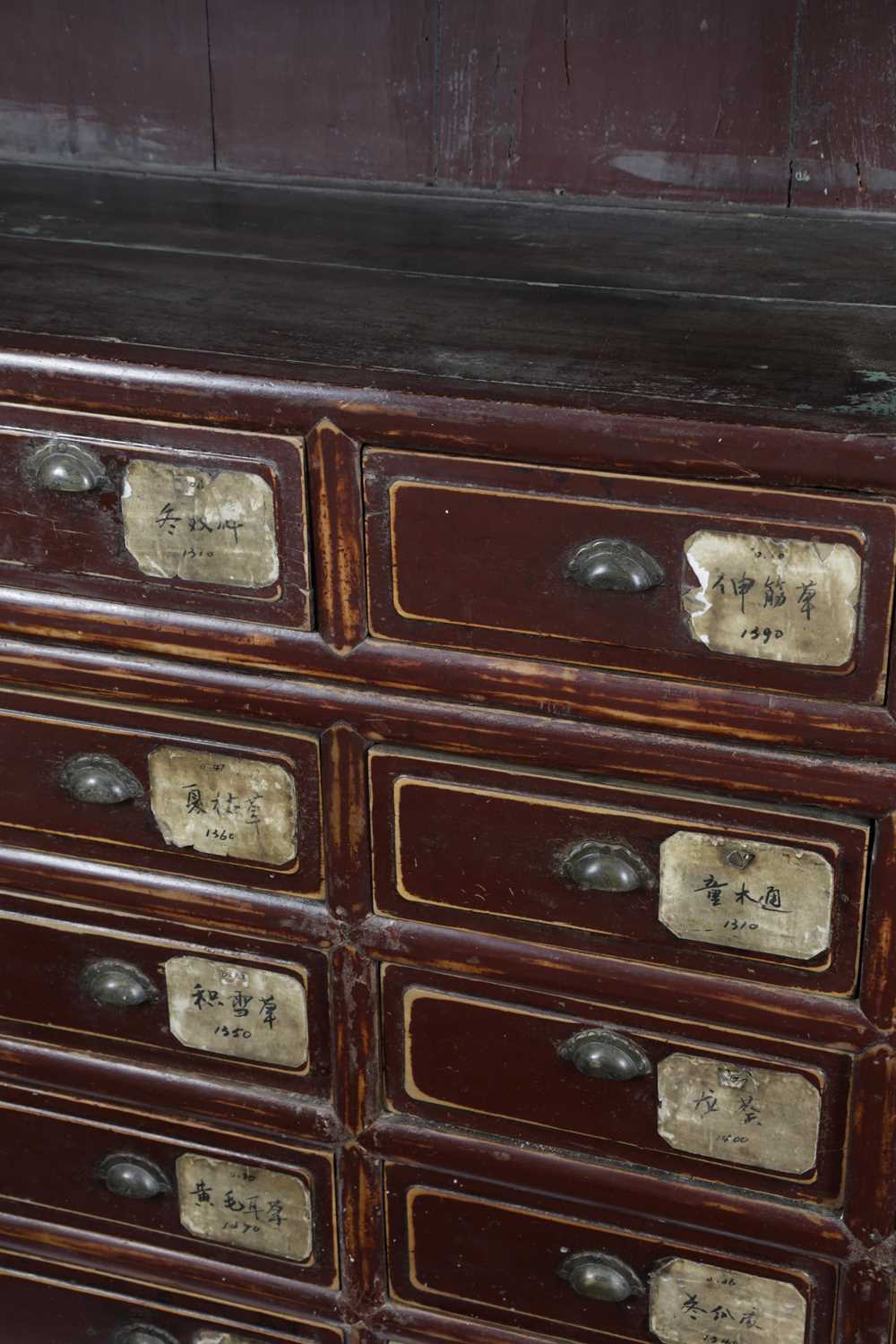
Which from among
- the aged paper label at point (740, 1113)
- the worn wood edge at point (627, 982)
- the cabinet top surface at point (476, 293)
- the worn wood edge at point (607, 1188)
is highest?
the cabinet top surface at point (476, 293)

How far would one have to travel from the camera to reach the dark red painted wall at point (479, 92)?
1.60 m

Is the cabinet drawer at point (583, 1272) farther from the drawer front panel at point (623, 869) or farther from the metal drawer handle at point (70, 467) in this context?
the metal drawer handle at point (70, 467)

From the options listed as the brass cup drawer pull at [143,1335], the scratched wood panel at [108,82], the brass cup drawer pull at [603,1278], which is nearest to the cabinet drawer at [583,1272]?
the brass cup drawer pull at [603,1278]

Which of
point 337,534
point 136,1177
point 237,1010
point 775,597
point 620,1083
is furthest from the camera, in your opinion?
point 136,1177

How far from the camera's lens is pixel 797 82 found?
1.60 meters

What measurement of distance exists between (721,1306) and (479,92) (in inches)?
46.0

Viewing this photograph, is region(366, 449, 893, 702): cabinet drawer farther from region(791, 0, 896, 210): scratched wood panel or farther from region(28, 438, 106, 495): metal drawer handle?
region(791, 0, 896, 210): scratched wood panel

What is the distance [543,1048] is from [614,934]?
13 centimetres

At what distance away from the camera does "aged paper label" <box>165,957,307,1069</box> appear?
1.46 metres

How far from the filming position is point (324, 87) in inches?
69.1

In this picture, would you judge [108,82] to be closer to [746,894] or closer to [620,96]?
[620,96]

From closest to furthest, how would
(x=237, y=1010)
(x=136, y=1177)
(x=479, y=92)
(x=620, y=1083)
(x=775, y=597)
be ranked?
(x=775, y=597) < (x=620, y=1083) < (x=237, y=1010) < (x=136, y=1177) < (x=479, y=92)

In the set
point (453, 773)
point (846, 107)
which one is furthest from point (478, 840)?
point (846, 107)

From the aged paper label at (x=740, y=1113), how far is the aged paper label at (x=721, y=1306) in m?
0.12
